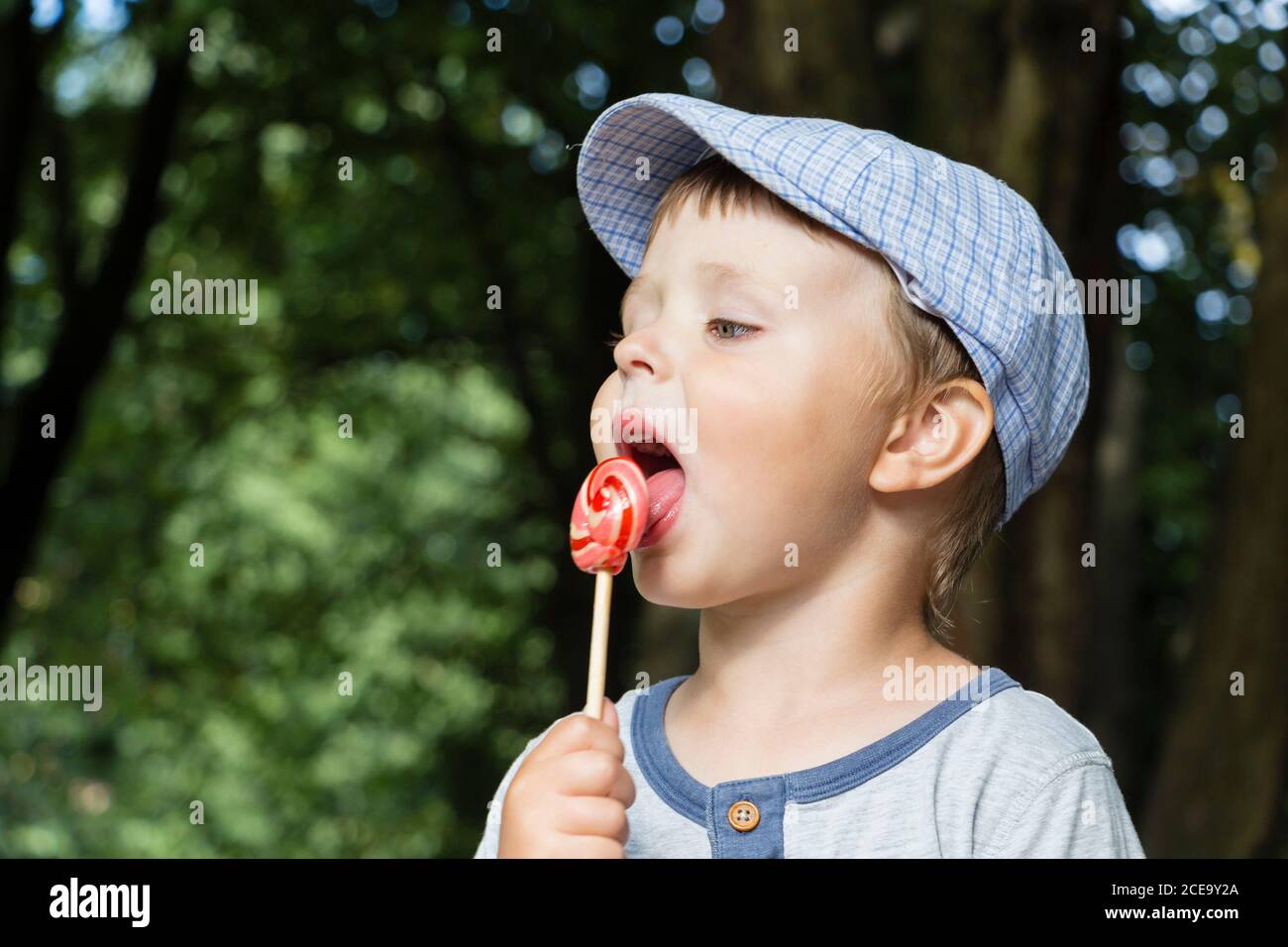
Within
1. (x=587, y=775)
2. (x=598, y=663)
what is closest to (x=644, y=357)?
(x=598, y=663)

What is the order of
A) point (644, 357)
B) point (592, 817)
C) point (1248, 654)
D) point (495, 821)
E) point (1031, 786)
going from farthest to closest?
1. point (1248, 654)
2. point (495, 821)
3. point (644, 357)
4. point (1031, 786)
5. point (592, 817)

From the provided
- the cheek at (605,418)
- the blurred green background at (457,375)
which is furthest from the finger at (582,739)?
the blurred green background at (457,375)

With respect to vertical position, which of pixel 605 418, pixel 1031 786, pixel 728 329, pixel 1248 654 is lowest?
pixel 1248 654

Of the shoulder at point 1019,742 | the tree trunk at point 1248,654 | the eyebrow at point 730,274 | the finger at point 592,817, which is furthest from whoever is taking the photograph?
the tree trunk at point 1248,654

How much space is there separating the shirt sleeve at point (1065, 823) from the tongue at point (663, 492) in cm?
52

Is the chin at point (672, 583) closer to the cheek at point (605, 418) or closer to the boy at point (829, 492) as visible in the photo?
the boy at point (829, 492)

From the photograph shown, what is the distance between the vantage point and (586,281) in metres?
7.63

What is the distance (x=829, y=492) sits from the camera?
1.84 metres

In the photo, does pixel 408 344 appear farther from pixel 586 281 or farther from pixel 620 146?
pixel 620 146

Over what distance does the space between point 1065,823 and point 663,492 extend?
0.59m

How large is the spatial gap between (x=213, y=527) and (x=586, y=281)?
11.2 feet

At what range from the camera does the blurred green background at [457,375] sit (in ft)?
14.9

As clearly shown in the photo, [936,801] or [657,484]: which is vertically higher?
[657,484]

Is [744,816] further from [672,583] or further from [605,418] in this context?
[605,418]
